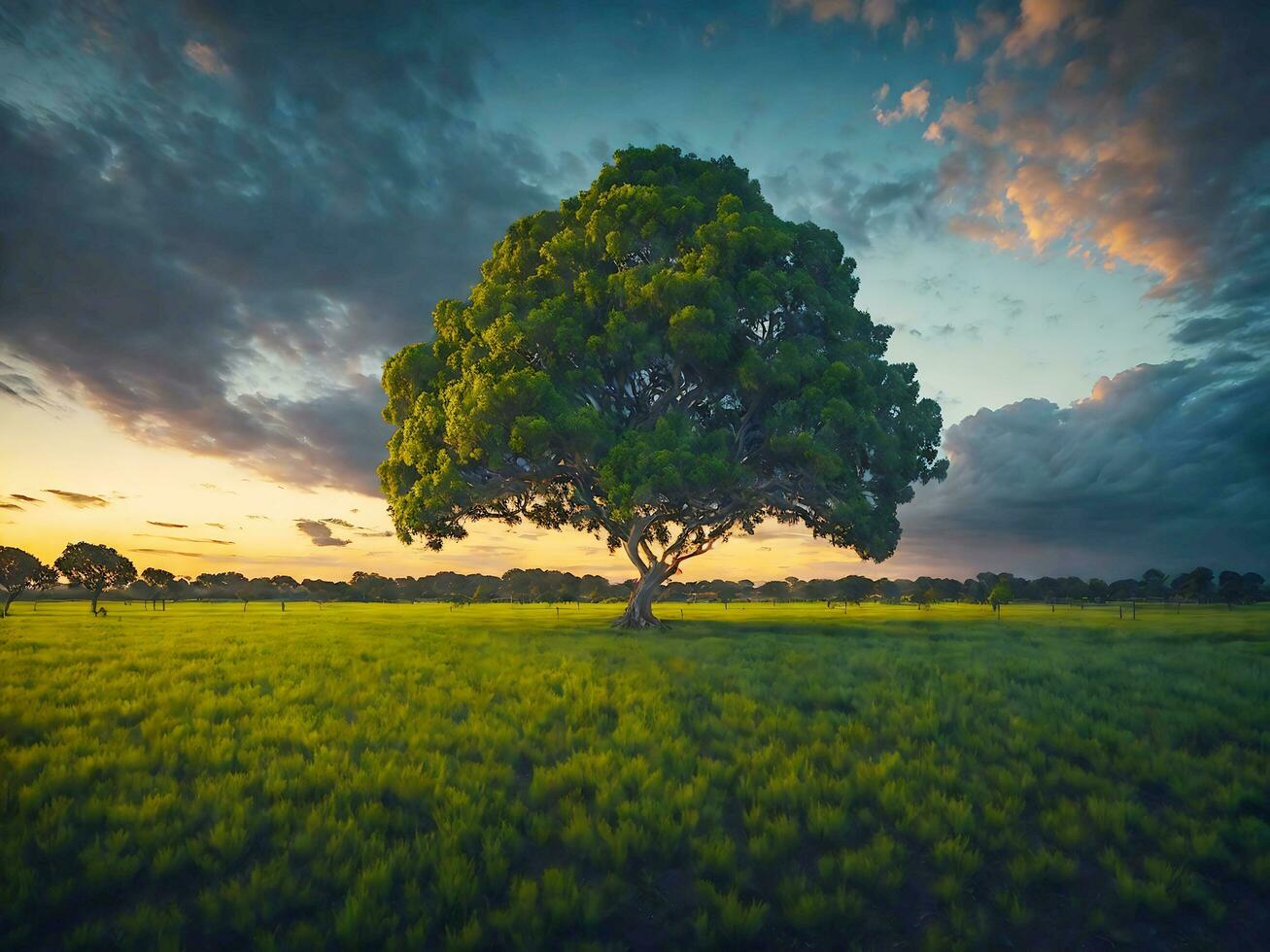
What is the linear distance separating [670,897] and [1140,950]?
3966 millimetres

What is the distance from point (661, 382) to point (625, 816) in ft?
82.9

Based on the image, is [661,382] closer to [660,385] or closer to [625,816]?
[660,385]

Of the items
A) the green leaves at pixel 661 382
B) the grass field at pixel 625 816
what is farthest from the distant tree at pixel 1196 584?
the grass field at pixel 625 816

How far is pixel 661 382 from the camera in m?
30.2

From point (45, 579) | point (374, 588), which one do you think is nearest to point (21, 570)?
point (45, 579)

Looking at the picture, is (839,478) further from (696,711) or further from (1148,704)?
(696,711)

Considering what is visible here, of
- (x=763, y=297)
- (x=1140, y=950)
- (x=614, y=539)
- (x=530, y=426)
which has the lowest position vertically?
(x=1140, y=950)

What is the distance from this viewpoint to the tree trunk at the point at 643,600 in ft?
99.9

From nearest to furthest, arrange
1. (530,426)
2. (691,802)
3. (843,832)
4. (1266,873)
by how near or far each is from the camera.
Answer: (1266,873), (843,832), (691,802), (530,426)

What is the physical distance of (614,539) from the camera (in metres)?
34.8

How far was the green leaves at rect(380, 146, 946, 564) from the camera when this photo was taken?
24.8 metres

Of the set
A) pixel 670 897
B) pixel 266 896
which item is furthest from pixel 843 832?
pixel 266 896

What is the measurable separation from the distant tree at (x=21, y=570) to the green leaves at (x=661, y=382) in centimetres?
6195

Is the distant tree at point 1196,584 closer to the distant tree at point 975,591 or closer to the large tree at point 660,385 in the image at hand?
the distant tree at point 975,591
